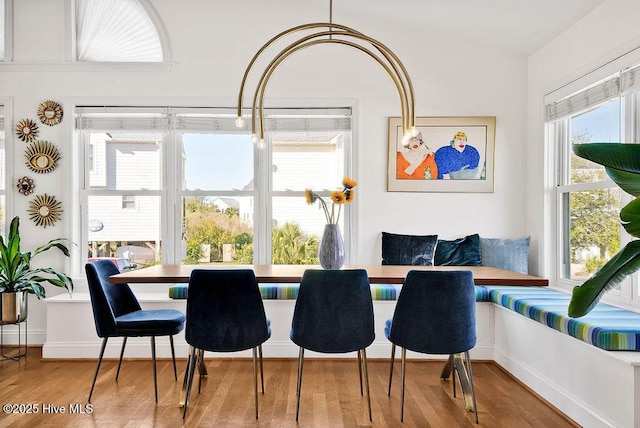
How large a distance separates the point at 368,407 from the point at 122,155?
10.3 feet

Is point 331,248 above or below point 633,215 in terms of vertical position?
below

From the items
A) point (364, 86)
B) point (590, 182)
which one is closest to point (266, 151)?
point (364, 86)

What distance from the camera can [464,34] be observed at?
3.87 meters

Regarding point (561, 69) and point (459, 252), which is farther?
point (459, 252)

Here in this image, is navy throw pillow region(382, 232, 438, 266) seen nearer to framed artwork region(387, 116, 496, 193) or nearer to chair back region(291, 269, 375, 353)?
framed artwork region(387, 116, 496, 193)

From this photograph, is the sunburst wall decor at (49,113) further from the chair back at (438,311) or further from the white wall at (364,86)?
the chair back at (438,311)

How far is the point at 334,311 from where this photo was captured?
2.30 meters

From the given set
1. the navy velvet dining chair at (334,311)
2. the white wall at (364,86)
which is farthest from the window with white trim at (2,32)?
the navy velvet dining chair at (334,311)

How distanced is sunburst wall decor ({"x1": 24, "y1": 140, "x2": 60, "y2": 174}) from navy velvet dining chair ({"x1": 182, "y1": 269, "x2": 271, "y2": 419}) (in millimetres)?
2506

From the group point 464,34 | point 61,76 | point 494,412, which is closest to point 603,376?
point 494,412

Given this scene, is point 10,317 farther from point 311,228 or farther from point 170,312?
point 311,228

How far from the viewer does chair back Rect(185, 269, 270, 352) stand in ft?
7.58

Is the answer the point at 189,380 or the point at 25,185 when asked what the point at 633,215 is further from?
the point at 25,185

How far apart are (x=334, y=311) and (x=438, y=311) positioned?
1.83ft
